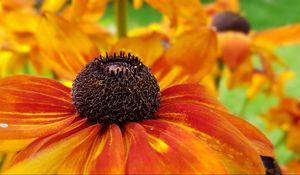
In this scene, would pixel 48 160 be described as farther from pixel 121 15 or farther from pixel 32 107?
pixel 121 15

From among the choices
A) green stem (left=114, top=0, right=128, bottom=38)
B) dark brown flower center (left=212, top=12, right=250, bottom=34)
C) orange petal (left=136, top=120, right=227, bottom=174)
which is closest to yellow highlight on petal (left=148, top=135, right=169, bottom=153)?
orange petal (left=136, top=120, right=227, bottom=174)

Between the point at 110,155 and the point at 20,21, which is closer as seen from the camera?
the point at 110,155

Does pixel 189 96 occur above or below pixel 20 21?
below

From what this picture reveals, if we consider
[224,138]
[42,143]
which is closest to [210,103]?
[224,138]

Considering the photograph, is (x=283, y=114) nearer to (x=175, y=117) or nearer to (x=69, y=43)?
(x=69, y=43)

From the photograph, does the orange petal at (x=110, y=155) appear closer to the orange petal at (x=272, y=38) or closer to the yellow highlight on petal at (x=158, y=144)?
the yellow highlight on petal at (x=158, y=144)

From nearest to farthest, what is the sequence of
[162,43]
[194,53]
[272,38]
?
[194,53], [162,43], [272,38]
